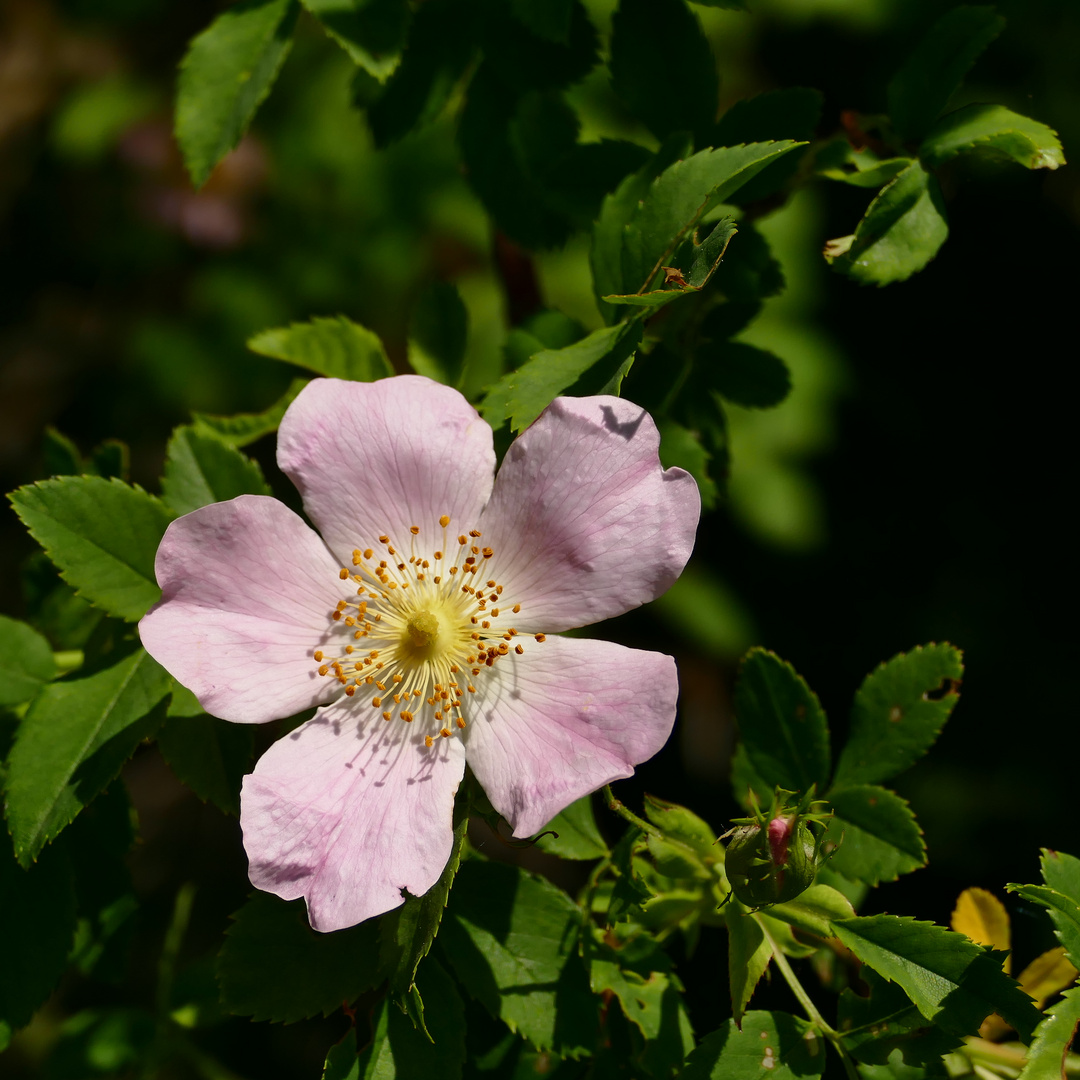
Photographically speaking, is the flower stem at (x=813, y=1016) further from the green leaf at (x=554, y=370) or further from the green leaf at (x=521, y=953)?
the green leaf at (x=554, y=370)

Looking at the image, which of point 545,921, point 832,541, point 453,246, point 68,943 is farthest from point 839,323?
point 68,943

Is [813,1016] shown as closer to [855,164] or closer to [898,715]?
[898,715]

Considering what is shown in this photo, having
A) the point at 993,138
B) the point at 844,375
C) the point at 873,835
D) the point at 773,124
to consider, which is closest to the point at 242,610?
the point at 873,835

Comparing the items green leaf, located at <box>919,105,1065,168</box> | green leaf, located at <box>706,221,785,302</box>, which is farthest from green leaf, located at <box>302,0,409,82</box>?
green leaf, located at <box>919,105,1065,168</box>

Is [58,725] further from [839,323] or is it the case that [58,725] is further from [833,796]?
[839,323]

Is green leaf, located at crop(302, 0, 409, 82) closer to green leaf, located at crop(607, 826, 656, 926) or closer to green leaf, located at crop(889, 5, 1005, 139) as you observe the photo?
green leaf, located at crop(889, 5, 1005, 139)

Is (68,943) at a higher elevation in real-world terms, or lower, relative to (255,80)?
lower
